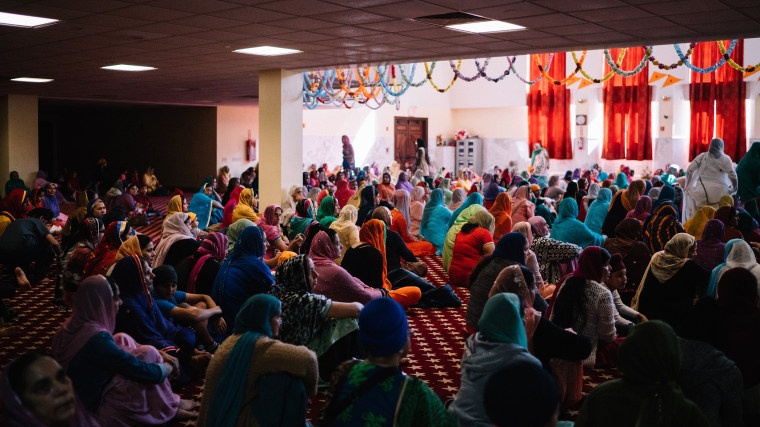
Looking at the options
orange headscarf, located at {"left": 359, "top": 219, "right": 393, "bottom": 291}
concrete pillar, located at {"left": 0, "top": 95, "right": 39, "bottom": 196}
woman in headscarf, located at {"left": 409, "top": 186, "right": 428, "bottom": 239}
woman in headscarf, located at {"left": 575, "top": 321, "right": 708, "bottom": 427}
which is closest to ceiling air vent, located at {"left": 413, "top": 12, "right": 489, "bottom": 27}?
orange headscarf, located at {"left": 359, "top": 219, "right": 393, "bottom": 291}

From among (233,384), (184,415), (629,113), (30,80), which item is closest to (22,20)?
(184,415)

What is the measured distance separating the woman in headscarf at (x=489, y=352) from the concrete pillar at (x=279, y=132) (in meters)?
7.30

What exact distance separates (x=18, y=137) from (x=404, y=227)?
9.94 m

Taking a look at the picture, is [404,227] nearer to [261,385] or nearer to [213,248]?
[213,248]

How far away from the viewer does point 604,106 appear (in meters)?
19.0

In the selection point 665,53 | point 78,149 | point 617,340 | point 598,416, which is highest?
point 665,53

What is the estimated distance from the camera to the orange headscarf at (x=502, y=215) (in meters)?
7.75

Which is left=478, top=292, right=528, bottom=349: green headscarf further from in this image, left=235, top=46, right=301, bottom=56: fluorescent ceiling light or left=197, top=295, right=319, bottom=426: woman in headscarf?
left=235, top=46, right=301, bottom=56: fluorescent ceiling light

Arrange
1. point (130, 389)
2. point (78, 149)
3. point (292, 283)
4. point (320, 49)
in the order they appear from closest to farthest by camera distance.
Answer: point (130, 389), point (292, 283), point (320, 49), point (78, 149)

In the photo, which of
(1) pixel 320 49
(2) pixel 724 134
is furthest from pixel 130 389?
(2) pixel 724 134

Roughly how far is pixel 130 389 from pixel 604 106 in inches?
688

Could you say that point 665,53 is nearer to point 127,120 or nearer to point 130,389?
point 127,120

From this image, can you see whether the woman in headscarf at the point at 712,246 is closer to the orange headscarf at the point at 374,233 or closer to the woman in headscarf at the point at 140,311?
the orange headscarf at the point at 374,233

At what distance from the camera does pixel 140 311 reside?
3.82 meters
